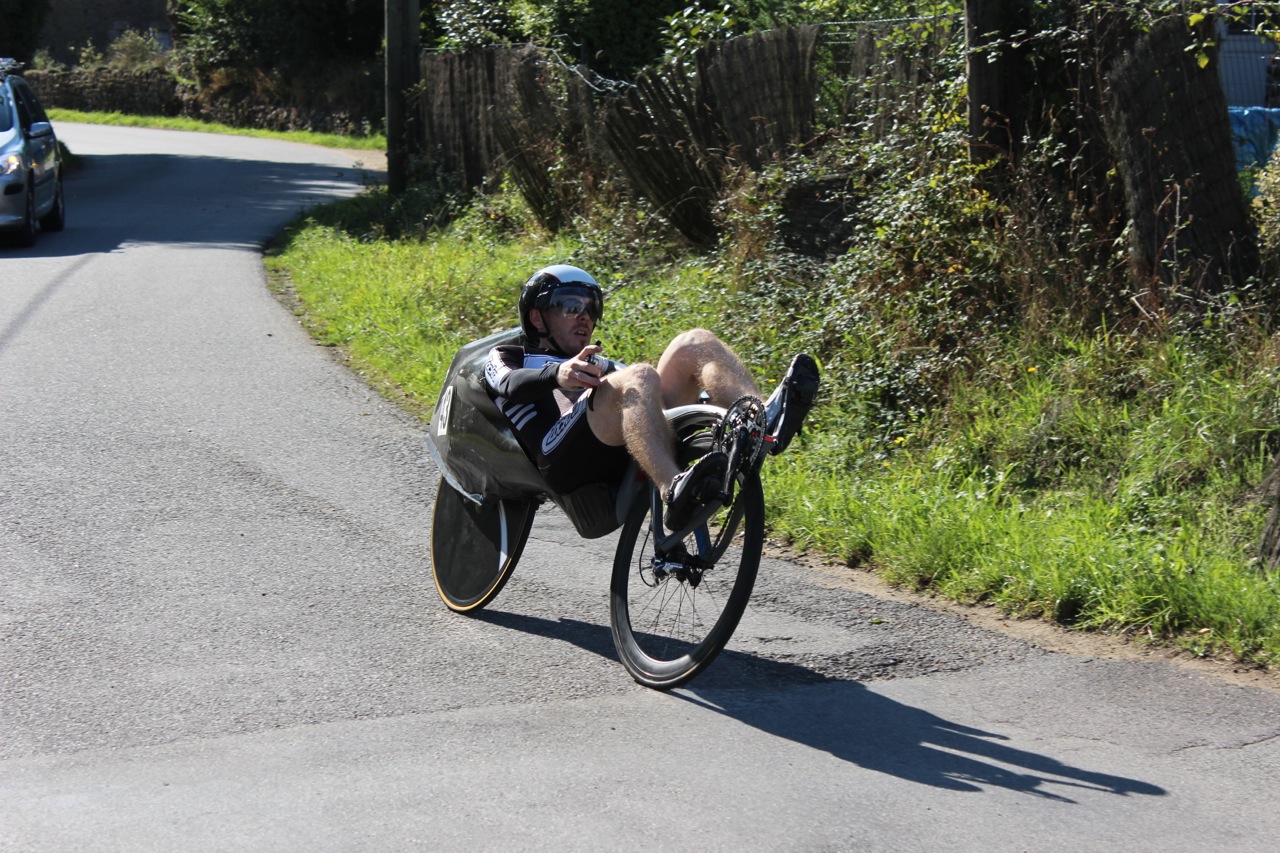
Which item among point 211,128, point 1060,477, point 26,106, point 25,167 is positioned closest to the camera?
point 1060,477

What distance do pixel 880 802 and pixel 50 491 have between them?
4.87m

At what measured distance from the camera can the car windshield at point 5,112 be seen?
56.7 ft

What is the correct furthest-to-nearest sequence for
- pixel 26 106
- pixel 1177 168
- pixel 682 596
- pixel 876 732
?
pixel 26 106
pixel 1177 168
pixel 682 596
pixel 876 732

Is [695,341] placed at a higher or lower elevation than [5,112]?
lower

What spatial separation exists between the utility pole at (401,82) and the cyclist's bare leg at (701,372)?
520 inches

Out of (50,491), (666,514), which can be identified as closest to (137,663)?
(666,514)

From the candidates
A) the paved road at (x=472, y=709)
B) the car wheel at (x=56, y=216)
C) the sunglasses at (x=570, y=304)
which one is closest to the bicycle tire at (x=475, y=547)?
the paved road at (x=472, y=709)

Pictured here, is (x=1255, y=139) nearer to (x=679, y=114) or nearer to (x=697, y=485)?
(x=679, y=114)

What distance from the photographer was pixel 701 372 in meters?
4.89

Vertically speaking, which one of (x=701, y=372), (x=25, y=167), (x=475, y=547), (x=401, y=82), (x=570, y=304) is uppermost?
(x=401, y=82)

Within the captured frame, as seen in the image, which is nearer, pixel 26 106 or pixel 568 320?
pixel 568 320

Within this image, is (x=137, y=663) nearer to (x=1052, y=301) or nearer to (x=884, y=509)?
(x=884, y=509)

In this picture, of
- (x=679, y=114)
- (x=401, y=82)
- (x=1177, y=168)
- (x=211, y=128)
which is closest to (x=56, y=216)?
(x=401, y=82)

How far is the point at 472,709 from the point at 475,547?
121 cm
